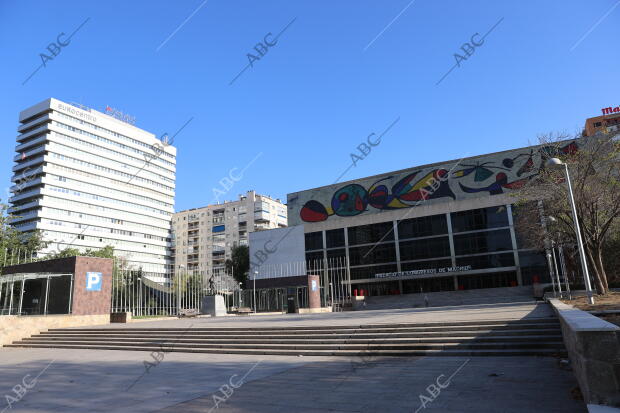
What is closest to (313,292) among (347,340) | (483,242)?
(347,340)

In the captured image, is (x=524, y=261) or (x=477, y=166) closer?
(x=524, y=261)

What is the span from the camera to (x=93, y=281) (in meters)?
22.7

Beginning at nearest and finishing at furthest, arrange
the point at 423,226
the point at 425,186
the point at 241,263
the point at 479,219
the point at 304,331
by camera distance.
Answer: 1. the point at 304,331
2. the point at 479,219
3. the point at 423,226
4. the point at 425,186
5. the point at 241,263

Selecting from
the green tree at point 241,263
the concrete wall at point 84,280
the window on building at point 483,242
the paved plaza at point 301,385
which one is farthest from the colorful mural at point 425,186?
the paved plaza at point 301,385

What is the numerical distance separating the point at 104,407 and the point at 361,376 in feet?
15.7

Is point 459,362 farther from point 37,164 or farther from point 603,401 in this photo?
point 37,164

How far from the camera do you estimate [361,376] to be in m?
8.48

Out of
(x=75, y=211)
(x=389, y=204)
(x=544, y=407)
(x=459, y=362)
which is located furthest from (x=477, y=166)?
(x=75, y=211)

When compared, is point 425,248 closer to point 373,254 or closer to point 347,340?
point 373,254

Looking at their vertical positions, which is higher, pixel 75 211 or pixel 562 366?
pixel 75 211

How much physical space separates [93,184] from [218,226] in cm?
3091

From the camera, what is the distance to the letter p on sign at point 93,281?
883 inches

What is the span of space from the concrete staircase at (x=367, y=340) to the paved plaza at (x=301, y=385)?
25.3 inches

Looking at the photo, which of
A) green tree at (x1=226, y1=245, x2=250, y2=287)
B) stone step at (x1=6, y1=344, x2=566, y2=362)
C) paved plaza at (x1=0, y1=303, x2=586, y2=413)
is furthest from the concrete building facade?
paved plaza at (x1=0, y1=303, x2=586, y2=413)
